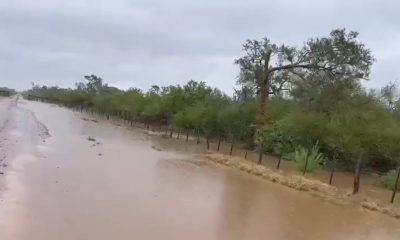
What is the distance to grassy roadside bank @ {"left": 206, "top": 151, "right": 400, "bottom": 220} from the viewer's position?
2147 centimetres

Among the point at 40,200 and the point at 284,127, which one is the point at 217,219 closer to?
the point at 40,200

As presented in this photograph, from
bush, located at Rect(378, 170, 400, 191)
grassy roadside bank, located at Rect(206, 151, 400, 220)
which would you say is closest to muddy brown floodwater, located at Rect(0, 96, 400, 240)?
grassy roadside bank, located at Rect(206, 151, 400, 220)

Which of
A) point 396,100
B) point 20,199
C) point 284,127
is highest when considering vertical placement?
point 396,100

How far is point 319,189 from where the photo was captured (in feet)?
81.6

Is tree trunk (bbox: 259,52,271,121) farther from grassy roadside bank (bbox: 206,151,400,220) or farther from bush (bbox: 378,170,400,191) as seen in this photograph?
bush (bbox: 378,170,400,191)

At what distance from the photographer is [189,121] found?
186ft

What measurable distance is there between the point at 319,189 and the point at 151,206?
425 inches

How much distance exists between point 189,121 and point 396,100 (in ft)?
71.4

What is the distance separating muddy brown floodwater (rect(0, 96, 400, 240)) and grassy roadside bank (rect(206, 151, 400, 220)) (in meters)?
0.72

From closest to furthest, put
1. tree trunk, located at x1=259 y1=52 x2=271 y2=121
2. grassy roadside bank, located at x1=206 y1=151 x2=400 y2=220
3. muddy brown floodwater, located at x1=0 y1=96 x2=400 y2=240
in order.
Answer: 1. muddy brown floodwater, located at x1=0 y1=96 x2=400 y2=240
2. grassy roadside bank, located at x1=206 y1=151 x2=400 y2=220
3. tree trunk, located at x1=259 y1=52 x2=271 y2=121

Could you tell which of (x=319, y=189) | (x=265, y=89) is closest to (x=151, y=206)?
(x=319, y=189)

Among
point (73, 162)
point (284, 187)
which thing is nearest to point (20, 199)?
point (73, 162)

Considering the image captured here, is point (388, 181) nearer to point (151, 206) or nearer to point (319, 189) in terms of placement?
point (319, 189)

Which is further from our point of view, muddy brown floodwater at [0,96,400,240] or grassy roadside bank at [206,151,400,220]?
grassy roadside bank at [206,151,400,220]
